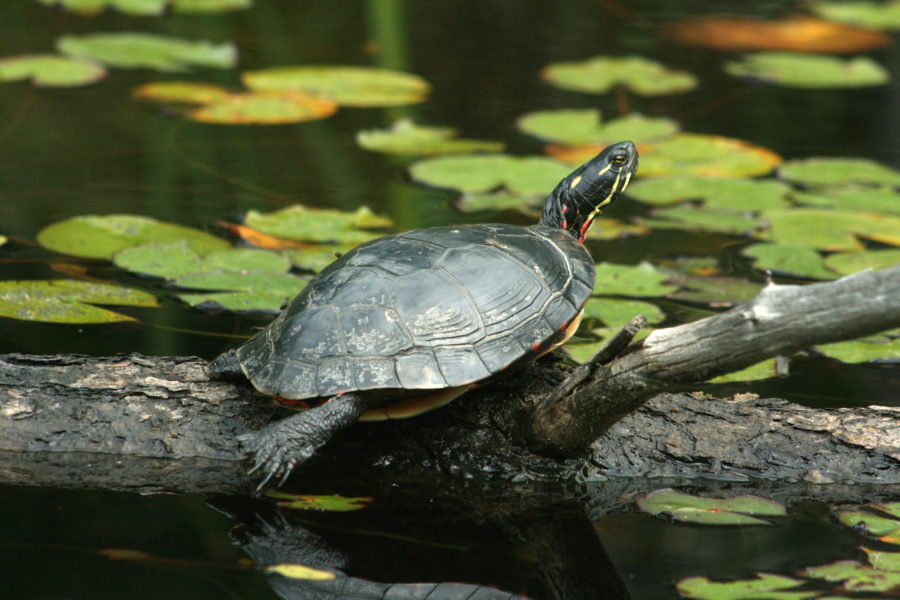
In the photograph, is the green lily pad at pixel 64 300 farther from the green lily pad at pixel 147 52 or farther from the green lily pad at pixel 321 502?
the green lily pad at pixel 147 52

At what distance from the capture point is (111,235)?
16.3 ft

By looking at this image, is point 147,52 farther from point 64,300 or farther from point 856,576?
point 856,576

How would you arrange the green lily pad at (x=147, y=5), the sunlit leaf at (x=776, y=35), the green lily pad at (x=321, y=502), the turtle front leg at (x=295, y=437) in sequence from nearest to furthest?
the turtle front leg at (x=295, y=437) → the green lily pad at (x=321, y=502) → the green lily pad at (x=147, y=5) → the sunlit leaf at (x=776, y=35)

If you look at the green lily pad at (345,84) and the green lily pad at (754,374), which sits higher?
the green lily pad at (345,84)

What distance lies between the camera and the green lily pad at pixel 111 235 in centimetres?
480

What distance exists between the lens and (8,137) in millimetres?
6566

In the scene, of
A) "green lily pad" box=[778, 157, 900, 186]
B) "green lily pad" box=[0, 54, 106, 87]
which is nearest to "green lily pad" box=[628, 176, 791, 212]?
"green lily pad" box=[778, 157, 900, 186]

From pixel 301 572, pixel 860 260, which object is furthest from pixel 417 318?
pixel 860 260

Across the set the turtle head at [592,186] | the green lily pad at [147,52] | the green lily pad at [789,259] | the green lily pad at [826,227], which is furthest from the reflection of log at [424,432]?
the green lily pad at [147,52]

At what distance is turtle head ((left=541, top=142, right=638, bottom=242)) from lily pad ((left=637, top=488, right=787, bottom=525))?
138 centimetres

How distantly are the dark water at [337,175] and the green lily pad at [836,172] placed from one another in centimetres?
52

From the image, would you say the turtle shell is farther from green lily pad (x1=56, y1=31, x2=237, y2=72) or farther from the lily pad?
green lily pad (x1=56, y1=31, x2=237, y2=72)

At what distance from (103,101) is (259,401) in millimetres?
4988

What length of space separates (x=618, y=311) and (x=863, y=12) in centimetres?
770
